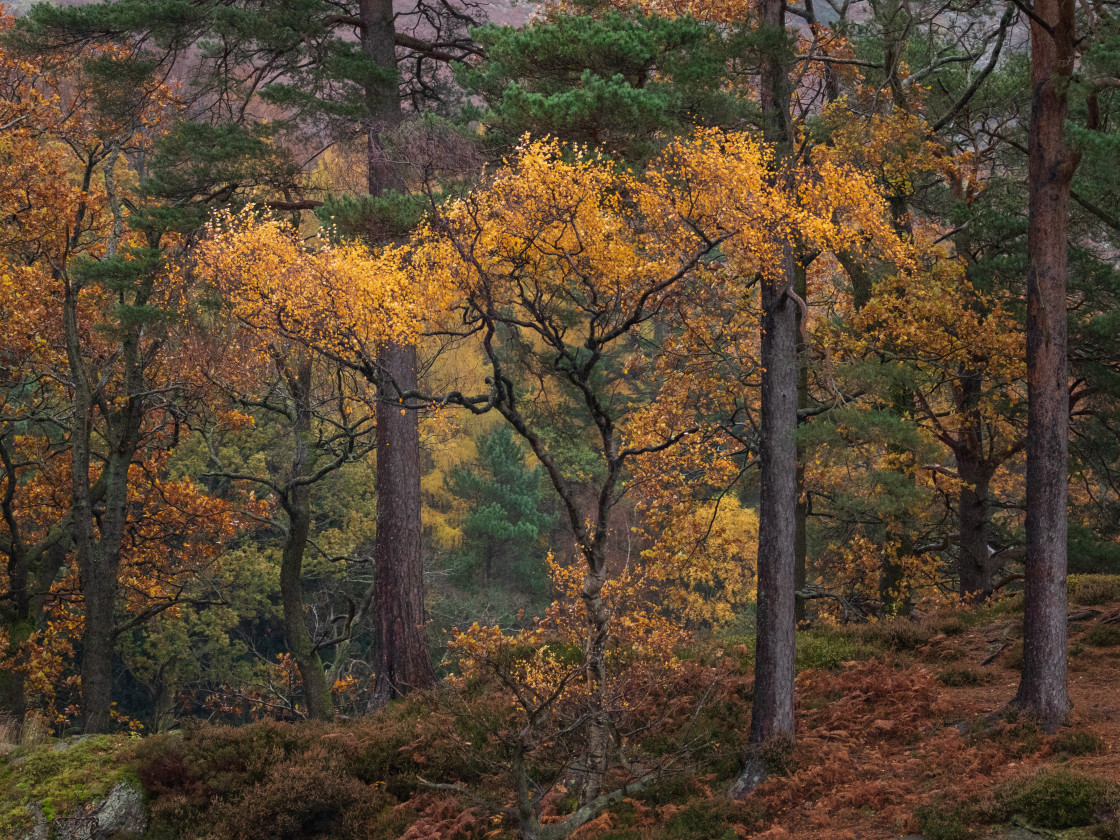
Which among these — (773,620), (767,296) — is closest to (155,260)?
(767,296)

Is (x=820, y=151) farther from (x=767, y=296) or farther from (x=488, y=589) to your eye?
(x=488, y=589)

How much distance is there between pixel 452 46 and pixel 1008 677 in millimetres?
11684

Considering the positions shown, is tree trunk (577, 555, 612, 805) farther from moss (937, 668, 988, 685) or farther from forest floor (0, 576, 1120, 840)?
moss (937, 668, 988, 685)

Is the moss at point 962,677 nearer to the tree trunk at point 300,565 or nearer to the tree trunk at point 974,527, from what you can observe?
the tree trunk at point 974,527

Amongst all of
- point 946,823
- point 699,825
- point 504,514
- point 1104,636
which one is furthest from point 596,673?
point 504,514

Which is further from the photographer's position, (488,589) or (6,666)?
(488,589)

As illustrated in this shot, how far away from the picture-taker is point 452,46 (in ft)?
45.9

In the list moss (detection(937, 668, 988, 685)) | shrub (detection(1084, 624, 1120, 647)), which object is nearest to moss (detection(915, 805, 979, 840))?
moss (detection(937, 668, 988, 685))

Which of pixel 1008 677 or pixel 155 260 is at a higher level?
pixel 155 260

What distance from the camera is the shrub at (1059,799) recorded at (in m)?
6.02

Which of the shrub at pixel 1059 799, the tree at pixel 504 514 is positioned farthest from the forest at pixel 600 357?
the tree at pixel 504 514

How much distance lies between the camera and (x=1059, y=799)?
6.10 meters

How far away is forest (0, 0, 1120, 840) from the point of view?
7910 millimetres

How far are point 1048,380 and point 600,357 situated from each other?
201 inches
